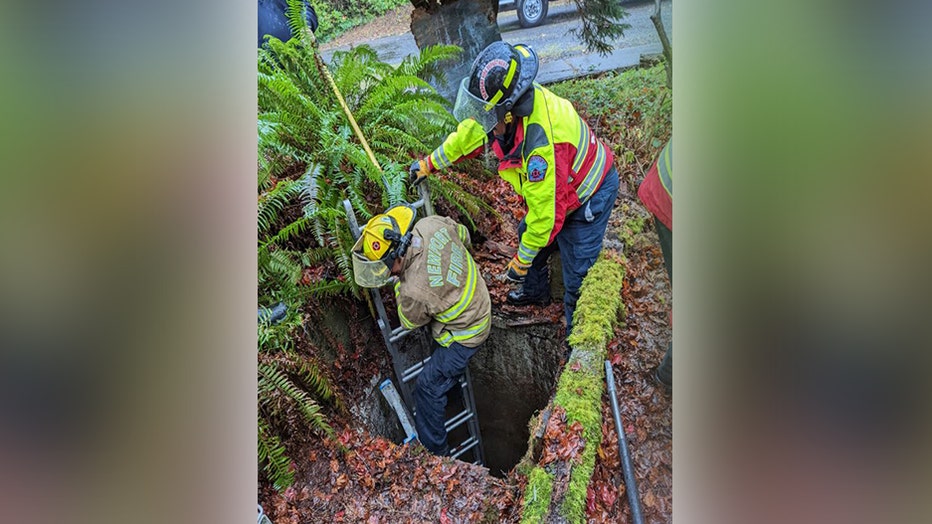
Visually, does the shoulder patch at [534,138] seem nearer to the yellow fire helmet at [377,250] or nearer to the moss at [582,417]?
the yellow fire helmet at [377,250]

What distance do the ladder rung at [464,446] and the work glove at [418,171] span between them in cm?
220

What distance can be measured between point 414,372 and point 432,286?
876 mm

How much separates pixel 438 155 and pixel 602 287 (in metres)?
1.38

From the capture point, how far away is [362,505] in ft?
7.27

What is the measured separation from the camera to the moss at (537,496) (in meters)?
1.96

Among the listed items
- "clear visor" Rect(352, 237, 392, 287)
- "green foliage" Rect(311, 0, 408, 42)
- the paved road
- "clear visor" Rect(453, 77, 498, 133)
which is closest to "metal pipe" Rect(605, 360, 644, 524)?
"clear visor" Rect(352, 237, 392, 287)

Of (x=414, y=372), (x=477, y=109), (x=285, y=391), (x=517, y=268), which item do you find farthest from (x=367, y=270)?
(x=414, y=372)

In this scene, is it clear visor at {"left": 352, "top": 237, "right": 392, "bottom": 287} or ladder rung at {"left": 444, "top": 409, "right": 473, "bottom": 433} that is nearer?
clear visor at {"left": 352, "top": 237, "right": 392, "bottom": 287}

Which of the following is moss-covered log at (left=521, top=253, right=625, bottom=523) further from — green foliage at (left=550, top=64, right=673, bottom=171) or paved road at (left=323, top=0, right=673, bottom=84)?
paved road at (left=323, top=0, right=673, bottom=84)

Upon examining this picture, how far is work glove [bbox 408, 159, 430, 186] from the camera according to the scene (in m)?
3.15

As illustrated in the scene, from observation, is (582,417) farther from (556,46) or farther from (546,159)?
(556,46)

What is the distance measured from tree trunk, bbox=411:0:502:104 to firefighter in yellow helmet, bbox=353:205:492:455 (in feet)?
5.04
